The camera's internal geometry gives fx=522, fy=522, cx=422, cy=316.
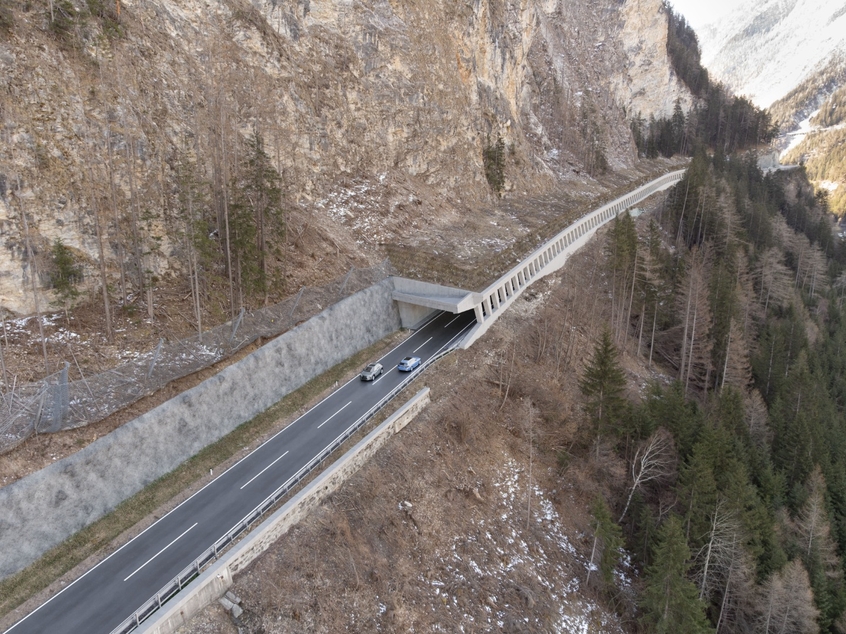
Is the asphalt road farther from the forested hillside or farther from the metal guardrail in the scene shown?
the forested hillside

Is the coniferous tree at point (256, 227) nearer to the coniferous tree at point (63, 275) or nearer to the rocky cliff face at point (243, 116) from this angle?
the rocky cliff face at point (243, 116)

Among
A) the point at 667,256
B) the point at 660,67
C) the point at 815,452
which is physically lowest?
the point at 815,452

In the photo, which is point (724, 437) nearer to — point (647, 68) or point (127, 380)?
point (127, 380)

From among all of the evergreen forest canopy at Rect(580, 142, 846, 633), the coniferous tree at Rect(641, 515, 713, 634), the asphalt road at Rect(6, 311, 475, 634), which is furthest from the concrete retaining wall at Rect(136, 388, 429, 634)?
the coniferous tree at Rect(641, 515, 713, 634)

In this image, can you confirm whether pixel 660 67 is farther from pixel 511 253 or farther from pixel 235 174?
pixel 235 174

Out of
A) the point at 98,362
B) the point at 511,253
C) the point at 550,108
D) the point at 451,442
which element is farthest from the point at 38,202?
the point at 550,108
